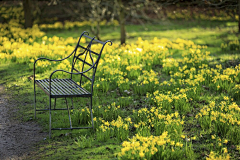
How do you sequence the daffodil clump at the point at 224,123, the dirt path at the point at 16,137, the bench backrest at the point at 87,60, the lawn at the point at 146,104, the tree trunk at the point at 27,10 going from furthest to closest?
the tree trunk at the point at 27,10 → the bench backrest at the point at 87,60 → the daffodil clump at the point at 224,123 → the dirt path at the point at 16,137 → the lawn at the point at 146,104

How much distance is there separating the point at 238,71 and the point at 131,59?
Result: 255 centimetres

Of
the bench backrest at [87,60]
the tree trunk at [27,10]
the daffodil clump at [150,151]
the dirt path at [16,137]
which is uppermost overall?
the tree trunk at [27,10]

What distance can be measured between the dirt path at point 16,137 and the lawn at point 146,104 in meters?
0.17

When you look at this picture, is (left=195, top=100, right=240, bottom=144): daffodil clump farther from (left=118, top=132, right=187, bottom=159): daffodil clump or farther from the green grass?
(left=118, top=132, right=187, bottom=159): daffodil clump

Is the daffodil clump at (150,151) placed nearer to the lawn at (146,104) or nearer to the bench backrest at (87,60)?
the lawn at (146,104)

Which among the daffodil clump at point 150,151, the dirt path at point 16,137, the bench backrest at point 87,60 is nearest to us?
the daffodil clump at point 150,151

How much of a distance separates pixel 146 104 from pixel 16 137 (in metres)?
2.32

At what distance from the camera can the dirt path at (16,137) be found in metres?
3.99

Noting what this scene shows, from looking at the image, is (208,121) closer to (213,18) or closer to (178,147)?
(178,147)

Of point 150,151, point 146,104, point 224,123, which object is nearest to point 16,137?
point 150,151

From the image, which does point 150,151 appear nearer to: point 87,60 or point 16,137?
point 16,137

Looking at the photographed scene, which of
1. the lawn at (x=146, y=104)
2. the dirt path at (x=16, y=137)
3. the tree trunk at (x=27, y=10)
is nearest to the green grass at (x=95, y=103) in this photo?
the lawn at (x=146, y=104)

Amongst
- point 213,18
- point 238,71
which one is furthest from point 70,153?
point 213,18

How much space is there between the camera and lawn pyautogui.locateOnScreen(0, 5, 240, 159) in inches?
153
